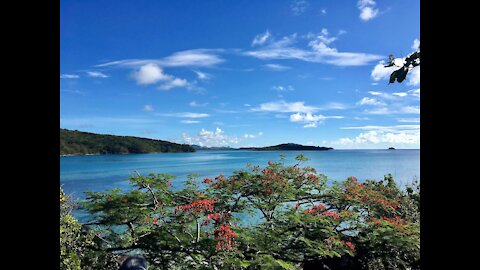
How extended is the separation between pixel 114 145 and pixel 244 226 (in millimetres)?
15169

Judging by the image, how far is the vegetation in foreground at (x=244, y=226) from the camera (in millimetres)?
4047

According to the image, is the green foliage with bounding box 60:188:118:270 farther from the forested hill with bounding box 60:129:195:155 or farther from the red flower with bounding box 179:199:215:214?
the forested hill with bounding box 60:129:195:155

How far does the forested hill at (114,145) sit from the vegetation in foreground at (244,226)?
13603mm

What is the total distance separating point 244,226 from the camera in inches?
182

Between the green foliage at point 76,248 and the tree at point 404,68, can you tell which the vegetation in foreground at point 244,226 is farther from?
Answer: the tree at point 404,68

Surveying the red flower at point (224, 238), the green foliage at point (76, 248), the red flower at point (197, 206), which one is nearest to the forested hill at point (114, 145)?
the green foliage at point (76, 248)

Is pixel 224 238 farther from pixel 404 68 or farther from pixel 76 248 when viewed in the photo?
pixel 404 68

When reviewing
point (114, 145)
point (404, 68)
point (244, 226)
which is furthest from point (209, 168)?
point (114, 145)

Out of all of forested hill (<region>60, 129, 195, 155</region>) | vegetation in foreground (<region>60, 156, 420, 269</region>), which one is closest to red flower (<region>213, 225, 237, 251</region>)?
vegetation in foreground (<region>60, 156, 420, 269</region>)

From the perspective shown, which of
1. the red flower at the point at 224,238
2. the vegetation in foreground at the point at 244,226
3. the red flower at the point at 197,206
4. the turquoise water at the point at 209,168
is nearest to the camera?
the red flower at the point at 224,238

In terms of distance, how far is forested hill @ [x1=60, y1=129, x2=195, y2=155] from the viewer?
59.4 feet

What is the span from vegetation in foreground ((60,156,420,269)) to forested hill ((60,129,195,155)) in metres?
13.6

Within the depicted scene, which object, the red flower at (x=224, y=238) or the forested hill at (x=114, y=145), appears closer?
the red flower at (x=224, y=238)
